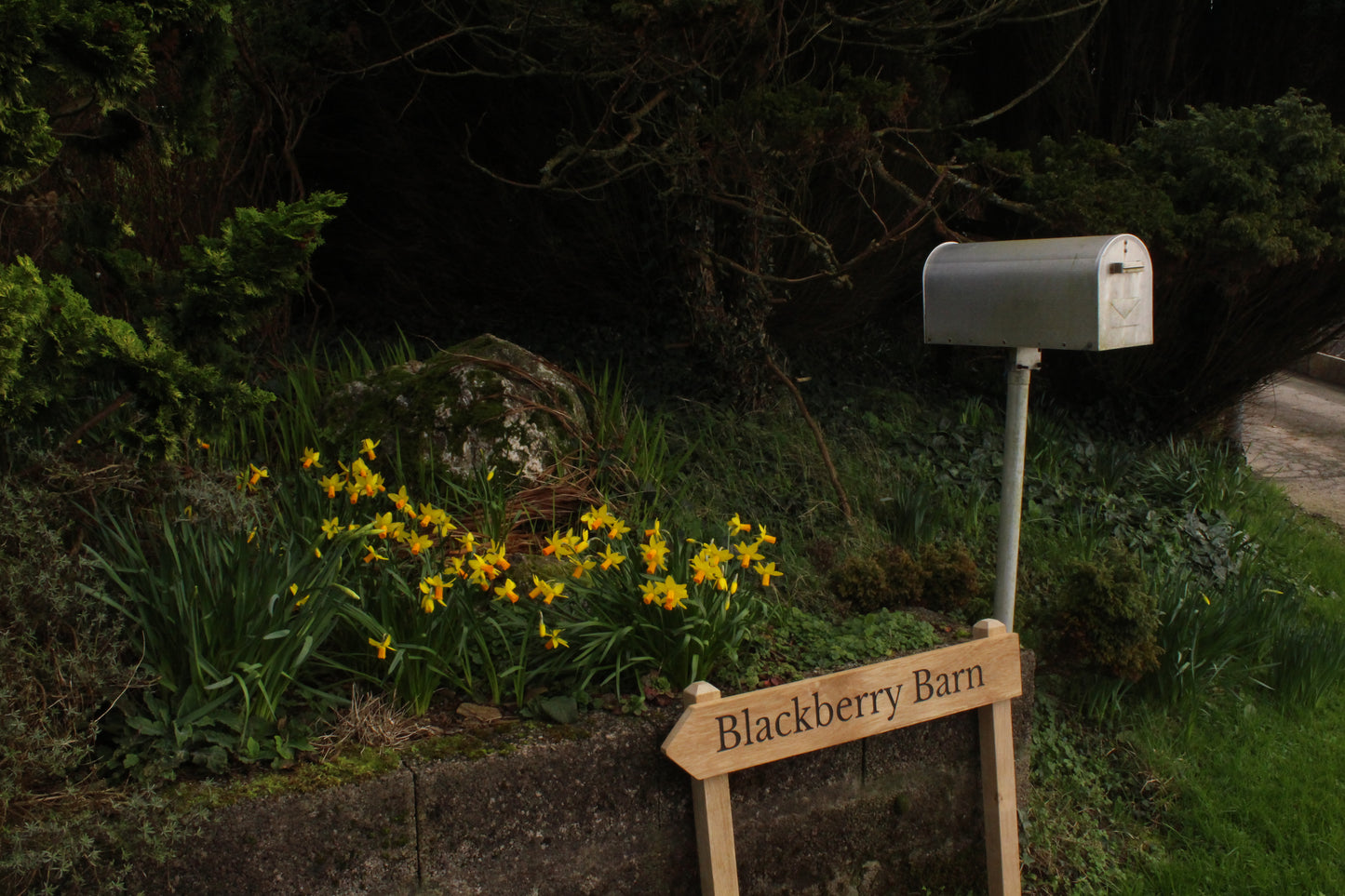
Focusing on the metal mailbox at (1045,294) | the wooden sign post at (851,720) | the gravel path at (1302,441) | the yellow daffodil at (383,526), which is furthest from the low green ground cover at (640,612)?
the gravel path at (1302,441)

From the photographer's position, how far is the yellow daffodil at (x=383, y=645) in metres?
→ 2.50

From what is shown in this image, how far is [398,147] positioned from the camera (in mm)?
5965

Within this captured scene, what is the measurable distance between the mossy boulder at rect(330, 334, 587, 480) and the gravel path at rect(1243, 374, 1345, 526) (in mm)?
4100

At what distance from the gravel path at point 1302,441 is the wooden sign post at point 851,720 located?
388 centimetres

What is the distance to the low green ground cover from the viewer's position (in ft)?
7.70

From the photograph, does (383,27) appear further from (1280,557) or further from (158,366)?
(1280,557)

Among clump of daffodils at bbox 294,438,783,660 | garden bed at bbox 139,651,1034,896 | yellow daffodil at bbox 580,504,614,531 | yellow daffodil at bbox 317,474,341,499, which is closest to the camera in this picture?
garden bed at bbox 139,651,1034,896

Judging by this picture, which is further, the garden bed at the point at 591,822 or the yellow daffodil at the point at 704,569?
the yellow daffodil at the point at 704,569

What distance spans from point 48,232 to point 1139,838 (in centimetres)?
446

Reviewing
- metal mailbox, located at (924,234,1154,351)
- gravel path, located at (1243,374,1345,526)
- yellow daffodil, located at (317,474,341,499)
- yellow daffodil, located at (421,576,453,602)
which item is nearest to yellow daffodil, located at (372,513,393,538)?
yellow daffodil, located at (421,576,453,602)

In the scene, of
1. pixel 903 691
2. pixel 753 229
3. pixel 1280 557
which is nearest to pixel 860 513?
pixel 753 229

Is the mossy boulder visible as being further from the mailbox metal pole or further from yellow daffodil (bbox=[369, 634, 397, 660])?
the mailbox metal pole

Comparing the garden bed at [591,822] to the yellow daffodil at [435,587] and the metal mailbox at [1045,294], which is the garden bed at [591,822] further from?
the metal mailbox at [1045,294]

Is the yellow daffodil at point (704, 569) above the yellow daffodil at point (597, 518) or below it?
below
